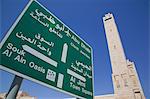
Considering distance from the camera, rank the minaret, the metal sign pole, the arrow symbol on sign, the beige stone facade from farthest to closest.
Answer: the minaret → the beige stone facade → the arrow symbol on sign → the metal sign pole

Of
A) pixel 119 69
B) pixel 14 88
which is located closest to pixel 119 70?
pixel 119 69

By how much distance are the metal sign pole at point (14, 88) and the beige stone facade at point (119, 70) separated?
26752mm

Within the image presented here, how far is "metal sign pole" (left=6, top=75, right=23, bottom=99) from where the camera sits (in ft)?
8.75

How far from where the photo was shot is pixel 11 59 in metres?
2.64

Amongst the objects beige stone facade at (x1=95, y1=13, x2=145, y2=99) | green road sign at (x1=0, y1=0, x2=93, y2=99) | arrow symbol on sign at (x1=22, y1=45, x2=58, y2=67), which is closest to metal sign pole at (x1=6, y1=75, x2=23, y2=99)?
green road sign at (x1=0, y1=0, x2=93, y2=99)

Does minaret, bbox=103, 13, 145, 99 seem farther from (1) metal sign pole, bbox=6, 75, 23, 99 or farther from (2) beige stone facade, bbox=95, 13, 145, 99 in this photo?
(1) metal sign pole, bbox=6, 75, 23, 99

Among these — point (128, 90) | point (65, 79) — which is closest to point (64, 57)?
point (65, 79)

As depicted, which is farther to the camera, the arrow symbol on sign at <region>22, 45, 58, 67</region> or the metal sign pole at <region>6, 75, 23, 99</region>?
the arrow symbol on sign at <region>22, 45, 58, 67</region>

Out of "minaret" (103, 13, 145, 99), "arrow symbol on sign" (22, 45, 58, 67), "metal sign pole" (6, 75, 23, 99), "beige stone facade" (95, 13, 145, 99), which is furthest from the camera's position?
"minaret" (103, 13, 145, 99)

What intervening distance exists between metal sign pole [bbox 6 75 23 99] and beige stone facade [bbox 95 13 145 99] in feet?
87.8

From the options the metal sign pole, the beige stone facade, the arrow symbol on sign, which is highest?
the beige stone facade

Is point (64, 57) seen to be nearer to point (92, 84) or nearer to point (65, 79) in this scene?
point (65, 79)

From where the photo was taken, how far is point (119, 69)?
102 ft

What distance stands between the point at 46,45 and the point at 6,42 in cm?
80
